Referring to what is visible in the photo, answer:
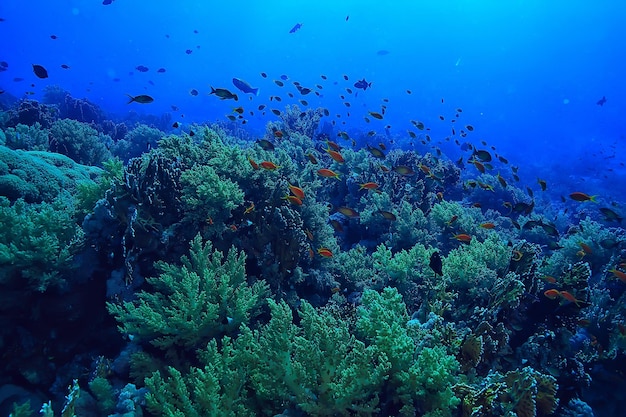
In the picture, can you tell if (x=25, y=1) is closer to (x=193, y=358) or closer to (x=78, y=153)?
(x=78, y=153)

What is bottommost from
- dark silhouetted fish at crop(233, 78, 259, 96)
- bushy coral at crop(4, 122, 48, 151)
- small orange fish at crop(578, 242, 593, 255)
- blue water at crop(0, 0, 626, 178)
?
bushy coral at crop(4, 122, 48, 151)

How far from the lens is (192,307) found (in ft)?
11.3

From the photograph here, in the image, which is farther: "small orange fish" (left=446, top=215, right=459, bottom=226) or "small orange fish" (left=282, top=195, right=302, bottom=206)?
"small orange fish" (left=446, top=215, right=459, bottom=226)

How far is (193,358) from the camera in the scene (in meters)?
3.63

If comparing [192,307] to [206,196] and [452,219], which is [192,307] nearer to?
[206,196]

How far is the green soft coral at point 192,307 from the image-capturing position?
3.40 meters

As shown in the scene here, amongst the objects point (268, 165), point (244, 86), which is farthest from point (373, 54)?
point (268, 165)

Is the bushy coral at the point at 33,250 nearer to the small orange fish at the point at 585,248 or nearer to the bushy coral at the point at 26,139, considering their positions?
the bushy coral at the point at 26,139

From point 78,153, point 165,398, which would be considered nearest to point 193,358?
point 165,398

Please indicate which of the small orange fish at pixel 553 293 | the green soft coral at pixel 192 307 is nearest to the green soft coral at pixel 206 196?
the green soft coral at pixel 192 307

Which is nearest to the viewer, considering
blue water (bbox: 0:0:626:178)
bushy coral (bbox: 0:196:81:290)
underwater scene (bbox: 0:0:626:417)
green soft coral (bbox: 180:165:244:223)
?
underwater scene (bbox: 0:0:626:417)

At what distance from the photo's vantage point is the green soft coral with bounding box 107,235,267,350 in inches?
134

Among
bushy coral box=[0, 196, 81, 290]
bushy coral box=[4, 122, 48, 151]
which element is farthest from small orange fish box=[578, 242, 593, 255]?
bushy coral box=[4, 122, 48, 151]

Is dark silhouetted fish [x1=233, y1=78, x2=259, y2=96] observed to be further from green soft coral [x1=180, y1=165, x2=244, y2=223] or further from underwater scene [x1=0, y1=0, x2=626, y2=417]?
green soft coral [x1=180, y1=165, x2=244, y2=223]
